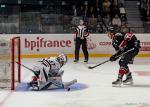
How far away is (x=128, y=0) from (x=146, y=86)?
9391 millimetres

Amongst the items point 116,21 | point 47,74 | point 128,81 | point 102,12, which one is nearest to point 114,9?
point 102,12

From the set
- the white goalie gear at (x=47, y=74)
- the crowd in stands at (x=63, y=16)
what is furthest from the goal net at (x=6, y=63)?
the crowd in stands at (x=63, y=16)

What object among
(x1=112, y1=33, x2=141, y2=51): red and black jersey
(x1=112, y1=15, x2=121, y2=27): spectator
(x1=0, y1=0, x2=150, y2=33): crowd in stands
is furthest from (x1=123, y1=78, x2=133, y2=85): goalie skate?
(x1=112, y1=15, x2=121, y2=27): spectator

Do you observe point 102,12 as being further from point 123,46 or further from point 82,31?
point 123,46

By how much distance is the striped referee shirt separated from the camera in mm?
13961

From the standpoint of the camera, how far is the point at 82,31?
14.0 metres

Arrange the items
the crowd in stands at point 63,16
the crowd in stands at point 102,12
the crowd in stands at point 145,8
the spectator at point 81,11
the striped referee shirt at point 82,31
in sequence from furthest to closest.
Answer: the crowd in stands at point 145,8
the spectator at point 81,11
the crowd in stands at point 102,12
the crowd in stands at point 63,16
the striped referee shirt at point 82,31

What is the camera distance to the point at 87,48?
14.9m

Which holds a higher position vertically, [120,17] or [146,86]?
[120,17]

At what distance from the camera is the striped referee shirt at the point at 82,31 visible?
45.8 feet

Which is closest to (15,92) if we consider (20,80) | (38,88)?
(38,88)

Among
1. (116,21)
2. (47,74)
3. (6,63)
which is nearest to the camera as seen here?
(47,74)

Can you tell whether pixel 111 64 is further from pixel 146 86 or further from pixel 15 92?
pixel 15 92

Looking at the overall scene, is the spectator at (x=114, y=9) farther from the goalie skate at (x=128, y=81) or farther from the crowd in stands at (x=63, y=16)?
the goalie skate at (x=128, y=81)
